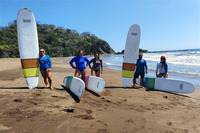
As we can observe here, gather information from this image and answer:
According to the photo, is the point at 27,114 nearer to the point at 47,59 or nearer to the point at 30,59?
the point at 47,59

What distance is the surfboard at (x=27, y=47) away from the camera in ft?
16.0

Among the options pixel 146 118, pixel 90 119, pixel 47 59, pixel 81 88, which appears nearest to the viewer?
pixel 90 119

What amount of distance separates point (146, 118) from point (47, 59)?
3436 millimetres

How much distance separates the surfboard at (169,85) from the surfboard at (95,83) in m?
2.18

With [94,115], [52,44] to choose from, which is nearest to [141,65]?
[94,115]

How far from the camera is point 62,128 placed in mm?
2287

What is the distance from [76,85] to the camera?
166 inches

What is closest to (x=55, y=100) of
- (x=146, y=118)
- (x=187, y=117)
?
(x=146, y=118)

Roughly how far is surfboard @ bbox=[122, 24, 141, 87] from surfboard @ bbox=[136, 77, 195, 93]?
0.76 metres

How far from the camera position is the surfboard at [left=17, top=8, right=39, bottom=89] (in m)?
4.87

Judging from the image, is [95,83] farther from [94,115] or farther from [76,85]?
[94,115]

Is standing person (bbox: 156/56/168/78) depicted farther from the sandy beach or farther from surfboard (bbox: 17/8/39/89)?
surfboard (bbox: 17/8/39/89)

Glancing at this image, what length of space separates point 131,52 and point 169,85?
1.91 m

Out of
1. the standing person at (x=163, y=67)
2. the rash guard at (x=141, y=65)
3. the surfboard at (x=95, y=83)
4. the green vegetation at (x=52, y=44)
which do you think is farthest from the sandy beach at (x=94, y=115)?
the green vegetation at (x=52, y=44)
